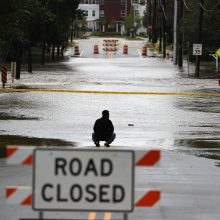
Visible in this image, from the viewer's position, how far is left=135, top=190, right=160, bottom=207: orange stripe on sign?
7.79 m

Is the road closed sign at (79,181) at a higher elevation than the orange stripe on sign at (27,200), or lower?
higher

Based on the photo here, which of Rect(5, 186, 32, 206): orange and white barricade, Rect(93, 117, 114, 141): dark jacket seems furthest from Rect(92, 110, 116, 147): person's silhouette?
Rect(5, 186, 32, 206): orange and white barricade

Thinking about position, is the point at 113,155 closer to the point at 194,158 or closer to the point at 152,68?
the point at 194,158

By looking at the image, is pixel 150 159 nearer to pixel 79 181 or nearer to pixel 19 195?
pixel 79 181

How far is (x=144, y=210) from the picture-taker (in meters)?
13.3

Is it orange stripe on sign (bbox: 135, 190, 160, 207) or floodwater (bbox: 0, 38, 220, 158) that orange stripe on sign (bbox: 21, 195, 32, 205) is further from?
floodwater (bbox: 0, 38, 220, 158)

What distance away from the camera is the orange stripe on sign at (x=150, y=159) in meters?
7.70

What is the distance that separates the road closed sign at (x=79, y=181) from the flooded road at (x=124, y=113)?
5.18m

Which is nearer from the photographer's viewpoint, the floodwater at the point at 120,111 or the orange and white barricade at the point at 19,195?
the orange and white barricade at the point at 19,195

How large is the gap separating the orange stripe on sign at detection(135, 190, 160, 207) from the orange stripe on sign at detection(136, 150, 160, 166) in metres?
0.30

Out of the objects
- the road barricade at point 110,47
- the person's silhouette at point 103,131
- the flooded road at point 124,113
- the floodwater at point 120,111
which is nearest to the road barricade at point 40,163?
the flooded road at point 124,113

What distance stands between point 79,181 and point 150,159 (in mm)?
Answer: 694

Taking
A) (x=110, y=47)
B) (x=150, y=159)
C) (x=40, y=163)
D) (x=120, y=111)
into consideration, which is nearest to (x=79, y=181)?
(x=40, y=163)

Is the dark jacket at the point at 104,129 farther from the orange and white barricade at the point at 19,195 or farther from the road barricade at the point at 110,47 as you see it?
the road barricade at the point at 110,47
